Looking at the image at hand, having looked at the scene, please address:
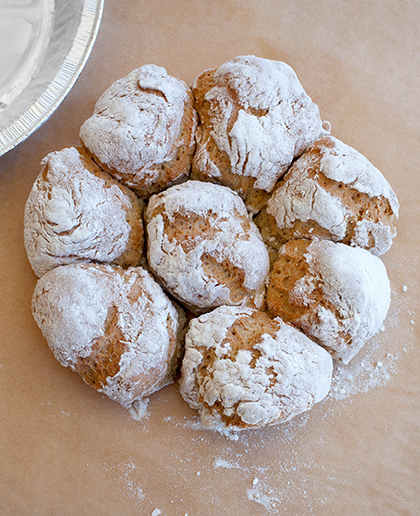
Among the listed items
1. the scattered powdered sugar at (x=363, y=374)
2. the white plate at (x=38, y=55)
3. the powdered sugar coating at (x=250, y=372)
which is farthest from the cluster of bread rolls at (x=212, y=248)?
the white plate at (x=38, y=55)

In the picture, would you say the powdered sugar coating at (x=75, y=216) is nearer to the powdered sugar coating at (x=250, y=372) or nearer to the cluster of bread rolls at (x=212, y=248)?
the cluster of bread rolls at (x=212, y=248)

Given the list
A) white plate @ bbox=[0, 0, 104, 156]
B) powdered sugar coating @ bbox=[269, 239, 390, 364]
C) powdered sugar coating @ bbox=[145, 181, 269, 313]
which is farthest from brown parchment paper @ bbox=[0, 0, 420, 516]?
powdered sugar coating @ bbox=[145, 181, 269, 313]

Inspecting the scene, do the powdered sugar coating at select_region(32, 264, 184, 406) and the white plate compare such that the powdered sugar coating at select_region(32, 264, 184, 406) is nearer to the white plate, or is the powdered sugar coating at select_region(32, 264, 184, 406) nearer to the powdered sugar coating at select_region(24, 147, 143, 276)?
the powdered sugar coating at select_region(24, 147, 143, 276)

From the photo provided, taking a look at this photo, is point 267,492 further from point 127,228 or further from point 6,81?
point 6,81

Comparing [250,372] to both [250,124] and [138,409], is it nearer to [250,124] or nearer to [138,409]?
[138,409]

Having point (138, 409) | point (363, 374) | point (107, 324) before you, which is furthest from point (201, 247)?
point (363, 374)
